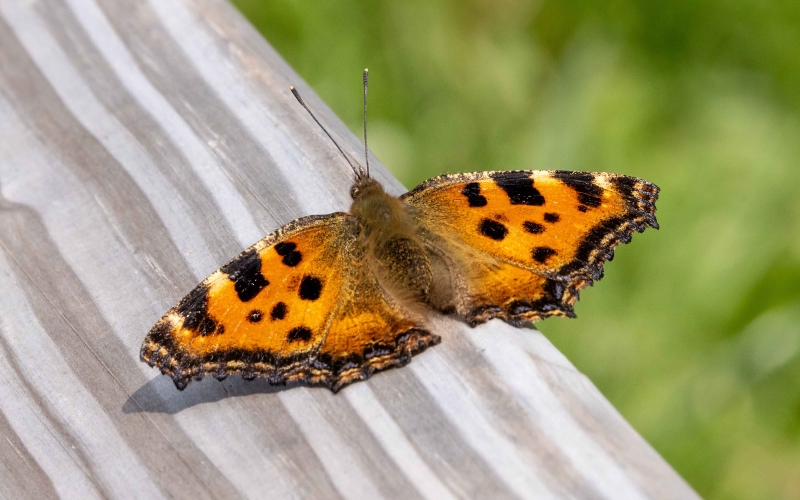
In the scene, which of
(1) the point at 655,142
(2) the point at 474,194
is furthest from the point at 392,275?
(1) the point at 655,142

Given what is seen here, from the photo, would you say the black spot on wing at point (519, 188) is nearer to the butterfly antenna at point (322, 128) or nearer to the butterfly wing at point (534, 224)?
the butterfly wing at point (534, 224)

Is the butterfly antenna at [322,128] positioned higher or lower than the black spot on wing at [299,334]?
higher

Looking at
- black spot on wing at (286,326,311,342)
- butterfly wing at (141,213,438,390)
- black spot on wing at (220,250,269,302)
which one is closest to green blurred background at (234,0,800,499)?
butterfly wing at (141,213,438,390)

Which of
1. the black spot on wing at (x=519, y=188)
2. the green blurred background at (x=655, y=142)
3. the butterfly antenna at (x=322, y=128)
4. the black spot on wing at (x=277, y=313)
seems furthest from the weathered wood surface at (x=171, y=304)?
the green blurred background at (x=655, y=142)

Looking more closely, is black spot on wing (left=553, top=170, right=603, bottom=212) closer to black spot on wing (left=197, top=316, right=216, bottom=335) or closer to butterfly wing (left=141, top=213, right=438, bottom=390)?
butterfly wing (left=141, top=213, right=438, bottom=390)

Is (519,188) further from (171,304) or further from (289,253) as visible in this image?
(171,304)

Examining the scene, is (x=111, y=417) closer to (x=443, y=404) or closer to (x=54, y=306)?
(x=54, y=306)

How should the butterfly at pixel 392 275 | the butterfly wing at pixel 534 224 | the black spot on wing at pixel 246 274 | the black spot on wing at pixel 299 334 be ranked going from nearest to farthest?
the butterfly at pixel 392 275 < the black spot on wing at pixel 246 274 < the black spot on wing at pixel 299 334 < the butterfly wing at pixel 534 224
